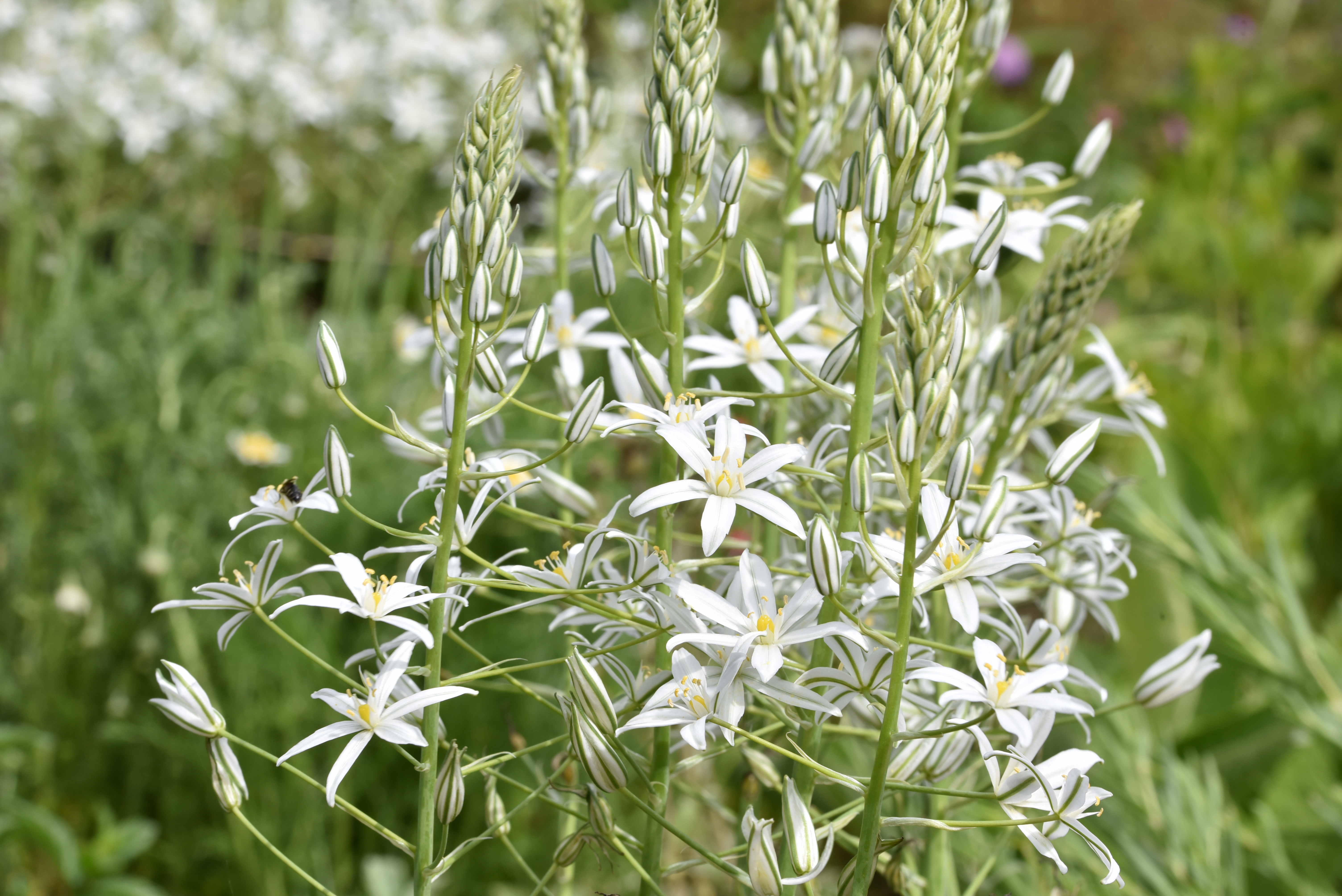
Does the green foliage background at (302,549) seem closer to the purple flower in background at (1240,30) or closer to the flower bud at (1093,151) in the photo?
the flower bud at (1093,151)

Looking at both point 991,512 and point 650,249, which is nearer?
point 991,512

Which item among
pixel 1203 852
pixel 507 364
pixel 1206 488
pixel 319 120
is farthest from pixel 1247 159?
pixel 507 364

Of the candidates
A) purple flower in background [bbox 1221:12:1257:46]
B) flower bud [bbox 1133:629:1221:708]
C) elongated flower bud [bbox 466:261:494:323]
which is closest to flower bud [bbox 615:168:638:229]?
elongated flower bud [bbox 466:261:494:323]

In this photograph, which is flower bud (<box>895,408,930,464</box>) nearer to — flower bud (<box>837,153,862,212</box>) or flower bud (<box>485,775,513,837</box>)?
flower bud (<box>837,153,862,212</box>)

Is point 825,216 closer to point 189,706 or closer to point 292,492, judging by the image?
point 292,492

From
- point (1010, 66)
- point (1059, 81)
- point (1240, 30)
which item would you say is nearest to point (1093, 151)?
point (1059, 81)

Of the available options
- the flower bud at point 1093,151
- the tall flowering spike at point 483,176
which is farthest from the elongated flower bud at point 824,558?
the flower bud at point 1093,151
